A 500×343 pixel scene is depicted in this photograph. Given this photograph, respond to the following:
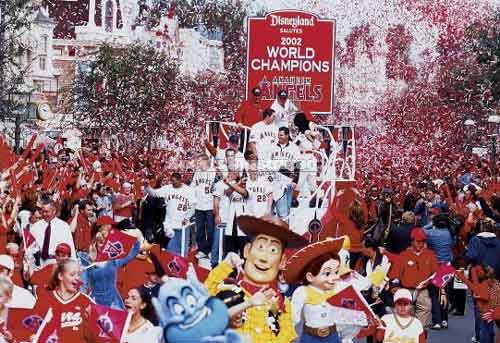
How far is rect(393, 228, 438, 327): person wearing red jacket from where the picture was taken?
14.6 meters

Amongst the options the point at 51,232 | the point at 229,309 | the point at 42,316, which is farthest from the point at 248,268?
the point at 51,232

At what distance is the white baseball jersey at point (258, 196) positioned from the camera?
18.6 metres

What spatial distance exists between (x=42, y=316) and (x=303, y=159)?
1132 centimetres

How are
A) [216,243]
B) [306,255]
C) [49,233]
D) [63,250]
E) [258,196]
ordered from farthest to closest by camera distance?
[216,243]
[258,196]
[49,233]
[63,250]
[306,255]

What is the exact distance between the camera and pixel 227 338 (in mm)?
8891

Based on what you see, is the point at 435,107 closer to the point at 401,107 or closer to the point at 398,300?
the point at 401,107

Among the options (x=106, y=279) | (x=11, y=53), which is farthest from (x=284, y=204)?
(x=11, y=53)

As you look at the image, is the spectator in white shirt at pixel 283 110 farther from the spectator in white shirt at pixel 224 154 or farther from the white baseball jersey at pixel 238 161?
the white baseball jersey at pixel 238 161

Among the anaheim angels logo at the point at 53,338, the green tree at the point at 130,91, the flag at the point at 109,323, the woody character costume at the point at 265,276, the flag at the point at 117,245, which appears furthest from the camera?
the green tree at the point at 130,91

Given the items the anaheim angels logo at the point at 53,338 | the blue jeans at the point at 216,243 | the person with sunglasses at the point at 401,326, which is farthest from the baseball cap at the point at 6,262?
the blue jeans at the point at 216,243

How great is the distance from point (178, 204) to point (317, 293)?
29.0 ft

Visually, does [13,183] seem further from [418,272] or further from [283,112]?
[283,112]

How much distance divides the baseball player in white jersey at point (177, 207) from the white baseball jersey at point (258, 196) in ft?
4.21

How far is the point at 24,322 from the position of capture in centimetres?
1016
